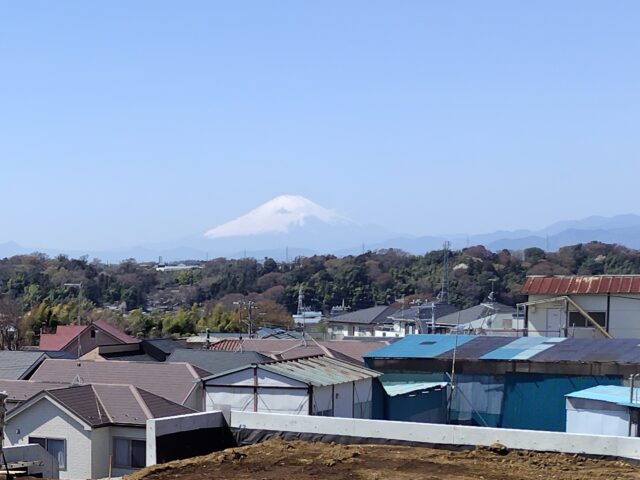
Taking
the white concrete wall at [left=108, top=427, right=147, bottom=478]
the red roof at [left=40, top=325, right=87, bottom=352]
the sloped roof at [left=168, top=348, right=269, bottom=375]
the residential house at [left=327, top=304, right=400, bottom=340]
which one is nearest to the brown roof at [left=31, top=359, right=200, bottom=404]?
the sloped roof at [left=168, top=348, right=269, bottom=375]

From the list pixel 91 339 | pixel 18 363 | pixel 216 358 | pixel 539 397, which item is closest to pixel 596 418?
pixel 539 397

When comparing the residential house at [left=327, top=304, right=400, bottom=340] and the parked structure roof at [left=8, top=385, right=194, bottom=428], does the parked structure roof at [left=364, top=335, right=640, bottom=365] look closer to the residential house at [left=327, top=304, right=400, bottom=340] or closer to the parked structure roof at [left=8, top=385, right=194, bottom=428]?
the parked structure roof at [left=8, top=385, right=194, bottom=428]

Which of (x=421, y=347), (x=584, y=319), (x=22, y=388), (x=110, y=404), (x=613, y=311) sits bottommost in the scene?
(x=22, y=388)

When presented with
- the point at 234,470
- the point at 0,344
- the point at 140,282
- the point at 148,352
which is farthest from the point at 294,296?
the point at 234,470

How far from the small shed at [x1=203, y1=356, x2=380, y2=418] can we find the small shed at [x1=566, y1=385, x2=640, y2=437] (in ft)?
14.5

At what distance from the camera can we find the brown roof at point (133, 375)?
24281 mm

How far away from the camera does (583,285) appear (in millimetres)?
26828

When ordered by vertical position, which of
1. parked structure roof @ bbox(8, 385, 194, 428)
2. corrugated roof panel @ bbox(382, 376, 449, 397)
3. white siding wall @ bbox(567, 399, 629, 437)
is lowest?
parked structure roof @ bbox(8, 385, 194, 428)

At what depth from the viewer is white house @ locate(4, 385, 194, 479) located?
784 inches

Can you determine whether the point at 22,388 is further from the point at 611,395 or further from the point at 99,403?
the point at 611,395

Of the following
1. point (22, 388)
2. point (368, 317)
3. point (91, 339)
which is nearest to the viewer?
point (22, 388)

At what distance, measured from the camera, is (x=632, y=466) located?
12.4 metres

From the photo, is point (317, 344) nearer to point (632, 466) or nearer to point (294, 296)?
point (632, 466)

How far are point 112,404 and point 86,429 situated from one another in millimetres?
1122
